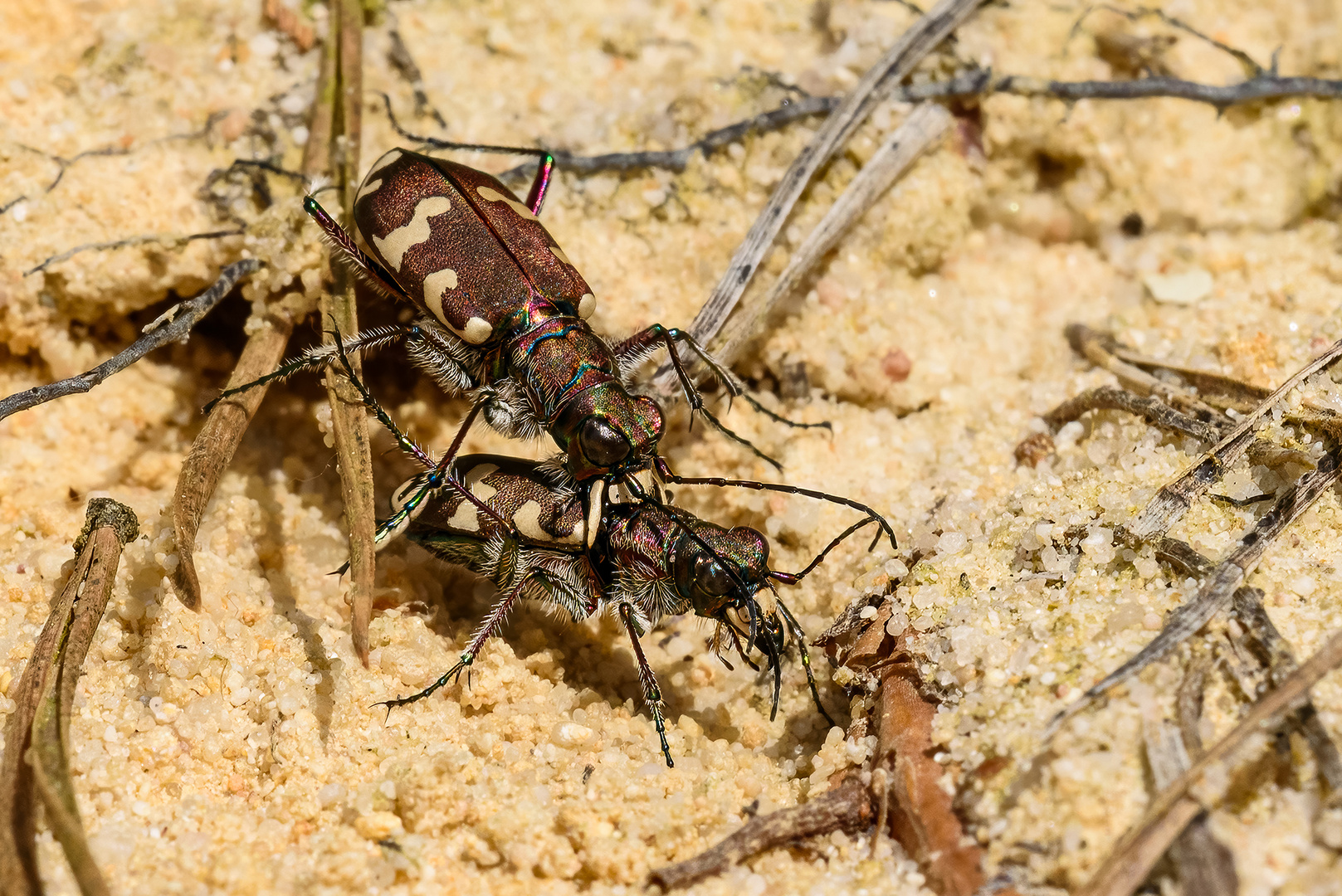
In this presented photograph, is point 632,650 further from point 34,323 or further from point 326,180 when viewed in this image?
point 34,323

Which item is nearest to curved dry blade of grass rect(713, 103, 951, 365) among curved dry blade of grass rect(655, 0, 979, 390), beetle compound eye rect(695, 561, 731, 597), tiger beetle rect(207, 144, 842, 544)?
curved dry blade of grass rect(655, 0, 979, 390)

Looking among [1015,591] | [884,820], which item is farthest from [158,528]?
[1015,591]

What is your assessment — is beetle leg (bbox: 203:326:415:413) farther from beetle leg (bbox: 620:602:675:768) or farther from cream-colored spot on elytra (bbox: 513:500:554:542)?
beetle leg (bbox: 620:602:675:768)

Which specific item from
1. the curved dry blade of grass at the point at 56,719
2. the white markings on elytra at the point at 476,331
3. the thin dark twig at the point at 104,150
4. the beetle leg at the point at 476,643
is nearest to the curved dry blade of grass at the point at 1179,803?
the beetle leg at the point at 476,643

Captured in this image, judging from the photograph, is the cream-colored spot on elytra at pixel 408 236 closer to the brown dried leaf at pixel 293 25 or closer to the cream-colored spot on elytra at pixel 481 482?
the cream-colored spot on elytra at pixel 481 482

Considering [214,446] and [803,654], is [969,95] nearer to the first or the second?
[803,654]

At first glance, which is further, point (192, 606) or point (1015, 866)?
point (192, 606)
